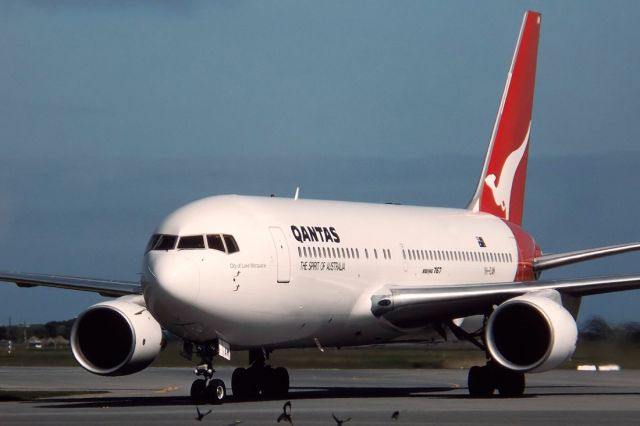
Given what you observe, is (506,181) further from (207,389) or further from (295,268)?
(207,389)

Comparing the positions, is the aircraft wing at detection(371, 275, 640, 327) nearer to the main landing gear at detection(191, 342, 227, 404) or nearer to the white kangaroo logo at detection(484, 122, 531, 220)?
the main landing gear at detection(191, 342, 227, 404)

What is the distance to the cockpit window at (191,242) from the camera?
22.8 meters

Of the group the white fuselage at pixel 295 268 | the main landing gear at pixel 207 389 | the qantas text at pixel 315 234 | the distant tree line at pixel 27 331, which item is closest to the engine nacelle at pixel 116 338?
the white fuselage at pixel 295 268

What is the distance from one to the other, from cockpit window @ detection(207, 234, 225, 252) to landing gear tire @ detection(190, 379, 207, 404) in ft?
7.04

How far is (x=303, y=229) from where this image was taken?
25.1m

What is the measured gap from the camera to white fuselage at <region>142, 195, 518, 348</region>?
22.5 metres

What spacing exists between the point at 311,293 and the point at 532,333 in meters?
4.36

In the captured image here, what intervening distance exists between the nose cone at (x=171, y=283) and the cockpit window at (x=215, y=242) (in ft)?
2.07

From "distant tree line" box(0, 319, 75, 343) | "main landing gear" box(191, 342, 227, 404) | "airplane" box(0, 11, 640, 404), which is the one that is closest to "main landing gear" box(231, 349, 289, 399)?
"airplane" box(0, 11, 640, 404)

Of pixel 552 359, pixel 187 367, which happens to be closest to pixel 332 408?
pixel 552 359

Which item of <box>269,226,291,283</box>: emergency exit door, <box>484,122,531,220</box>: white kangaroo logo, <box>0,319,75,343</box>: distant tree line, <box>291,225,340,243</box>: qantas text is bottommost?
<box>0,319,75,343</box>: distant tree line

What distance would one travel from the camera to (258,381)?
1033 inches

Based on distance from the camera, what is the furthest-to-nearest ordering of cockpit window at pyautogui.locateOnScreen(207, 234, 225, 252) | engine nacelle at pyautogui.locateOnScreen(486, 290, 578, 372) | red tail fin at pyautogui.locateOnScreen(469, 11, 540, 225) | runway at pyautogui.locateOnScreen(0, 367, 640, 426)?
red tail fin at pyautogui.locateOnScreen(469, 11, 540, 225) < engine nacelle at pyautogui.locateOnScreen(486, 290, 578, 372) < cockpit window at pyautogui.locateOnScreen(207, 234, 225, 252) < runway at pyautogui.locateOnScreen(0, 367, 640, 426)

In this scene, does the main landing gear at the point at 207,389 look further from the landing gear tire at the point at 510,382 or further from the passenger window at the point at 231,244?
the landing gear tire at the point at 510,382
